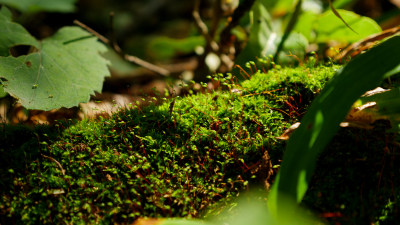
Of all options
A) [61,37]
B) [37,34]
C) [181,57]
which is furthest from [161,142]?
[37,34]

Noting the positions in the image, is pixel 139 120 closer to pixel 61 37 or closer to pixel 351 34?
pixel 61 37

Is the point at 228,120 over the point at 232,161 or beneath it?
over

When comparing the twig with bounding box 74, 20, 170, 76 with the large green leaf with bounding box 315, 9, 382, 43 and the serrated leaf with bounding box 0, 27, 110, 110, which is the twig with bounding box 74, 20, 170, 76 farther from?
the large green leaf with bounding box 315, 9, 382, 43

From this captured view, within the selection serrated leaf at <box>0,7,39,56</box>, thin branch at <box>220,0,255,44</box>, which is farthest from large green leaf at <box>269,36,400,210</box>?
serrated leaf at <box>0,7,39,56</box>

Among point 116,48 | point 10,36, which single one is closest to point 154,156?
point 10,36

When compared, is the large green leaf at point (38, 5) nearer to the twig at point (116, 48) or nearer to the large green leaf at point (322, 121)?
the twig at point (116, 48)

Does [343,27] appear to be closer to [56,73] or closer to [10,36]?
[56,73]
